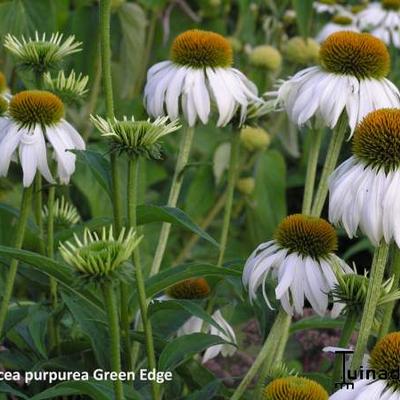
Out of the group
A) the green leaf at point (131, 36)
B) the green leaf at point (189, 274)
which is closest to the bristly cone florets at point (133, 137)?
the green leaf at point (189, 274)

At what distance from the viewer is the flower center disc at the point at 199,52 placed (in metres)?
1.32

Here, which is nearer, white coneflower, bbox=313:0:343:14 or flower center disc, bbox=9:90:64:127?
flower center disc, bbox=9:90:64:127

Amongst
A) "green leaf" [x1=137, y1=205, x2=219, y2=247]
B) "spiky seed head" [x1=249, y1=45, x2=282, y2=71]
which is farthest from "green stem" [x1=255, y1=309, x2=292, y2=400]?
"spiky seed head" [x1=249, y1=45, x2=282, y2=71]

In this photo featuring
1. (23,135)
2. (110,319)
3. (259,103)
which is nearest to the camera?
(110,319)

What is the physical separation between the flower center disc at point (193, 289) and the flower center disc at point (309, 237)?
254 mm

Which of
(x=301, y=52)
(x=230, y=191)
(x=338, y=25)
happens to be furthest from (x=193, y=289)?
(x=338, y=25)

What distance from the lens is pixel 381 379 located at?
2.87ft

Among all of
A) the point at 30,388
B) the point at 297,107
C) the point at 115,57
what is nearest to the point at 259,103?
the point at 297,107

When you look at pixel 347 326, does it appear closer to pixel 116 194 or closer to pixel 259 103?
pixel 116 194

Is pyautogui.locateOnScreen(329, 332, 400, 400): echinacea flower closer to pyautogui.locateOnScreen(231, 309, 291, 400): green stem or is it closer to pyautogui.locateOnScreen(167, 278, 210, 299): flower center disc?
pyautogui.locateOnScreen(231, 309, 291, 400): green stem

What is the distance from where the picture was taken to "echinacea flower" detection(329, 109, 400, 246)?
3.01 ft

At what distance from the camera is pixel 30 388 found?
1198mm

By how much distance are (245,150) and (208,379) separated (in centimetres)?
102

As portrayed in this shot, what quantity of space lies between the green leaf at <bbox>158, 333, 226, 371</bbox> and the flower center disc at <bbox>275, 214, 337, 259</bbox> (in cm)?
13
